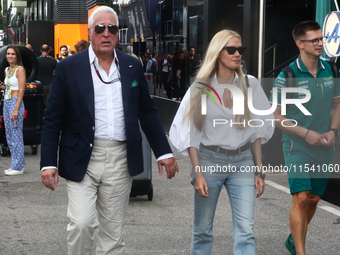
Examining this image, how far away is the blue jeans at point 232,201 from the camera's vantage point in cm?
390

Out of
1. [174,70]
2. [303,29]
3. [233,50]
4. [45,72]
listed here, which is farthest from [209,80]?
[45,72]

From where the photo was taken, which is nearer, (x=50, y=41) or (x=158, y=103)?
(x=158, y=103)

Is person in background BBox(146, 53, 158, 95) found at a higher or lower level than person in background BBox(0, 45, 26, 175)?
higher

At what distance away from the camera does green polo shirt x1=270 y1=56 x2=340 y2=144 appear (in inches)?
180

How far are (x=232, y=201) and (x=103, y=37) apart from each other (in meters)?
1.38

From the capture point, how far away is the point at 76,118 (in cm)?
385

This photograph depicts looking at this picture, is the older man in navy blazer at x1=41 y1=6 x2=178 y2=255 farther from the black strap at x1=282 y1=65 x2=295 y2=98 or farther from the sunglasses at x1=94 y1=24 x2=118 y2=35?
the black strap at x1=282 y1=65 x2=295 y2=98

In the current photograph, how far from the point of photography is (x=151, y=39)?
15.6 m

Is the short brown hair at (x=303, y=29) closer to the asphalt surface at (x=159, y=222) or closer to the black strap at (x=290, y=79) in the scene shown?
the black strap at (x=290, y=79)

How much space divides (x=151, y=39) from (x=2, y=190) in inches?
331

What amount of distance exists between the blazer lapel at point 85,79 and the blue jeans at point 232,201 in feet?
2.70

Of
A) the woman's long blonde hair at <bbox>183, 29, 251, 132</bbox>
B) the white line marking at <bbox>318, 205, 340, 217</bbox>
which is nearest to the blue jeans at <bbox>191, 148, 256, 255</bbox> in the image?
the woman's long blonde hair at <bbox>183, 29, 251, 132</bbox>

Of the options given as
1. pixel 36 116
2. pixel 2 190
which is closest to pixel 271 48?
pixel 36 116

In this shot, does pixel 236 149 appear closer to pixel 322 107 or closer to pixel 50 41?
pixel 322 107
